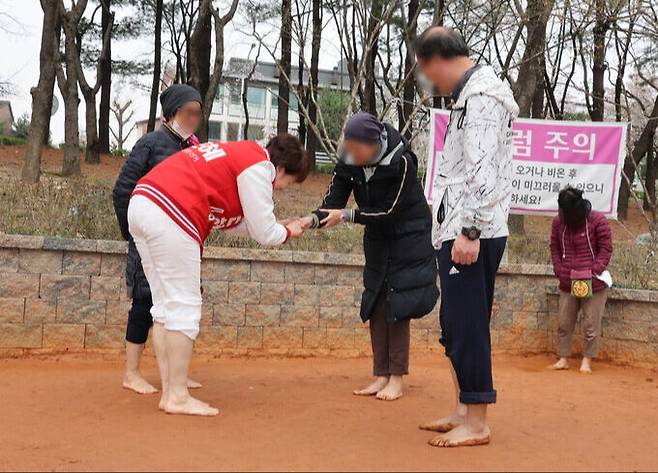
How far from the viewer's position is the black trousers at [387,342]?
15.7 ft

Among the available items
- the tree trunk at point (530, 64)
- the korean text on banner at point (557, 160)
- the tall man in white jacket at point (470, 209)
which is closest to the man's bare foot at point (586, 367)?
the korean text on banner at point (557, 160)

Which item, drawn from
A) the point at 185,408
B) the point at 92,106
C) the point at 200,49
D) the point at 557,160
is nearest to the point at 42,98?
the point at 200,49

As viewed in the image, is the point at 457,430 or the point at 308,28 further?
the point at 308,28

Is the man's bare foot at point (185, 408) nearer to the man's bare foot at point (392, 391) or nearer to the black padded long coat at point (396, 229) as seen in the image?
the man's bare foot at point (392, 391)

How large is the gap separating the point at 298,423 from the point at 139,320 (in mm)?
1233

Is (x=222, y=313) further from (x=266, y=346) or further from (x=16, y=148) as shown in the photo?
(x=16, y=148)

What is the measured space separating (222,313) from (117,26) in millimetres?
23474

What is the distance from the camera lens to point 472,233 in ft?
10.9

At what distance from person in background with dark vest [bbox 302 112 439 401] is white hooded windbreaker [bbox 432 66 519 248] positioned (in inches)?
35.2

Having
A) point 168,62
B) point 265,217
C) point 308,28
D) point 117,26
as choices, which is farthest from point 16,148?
point 265,217

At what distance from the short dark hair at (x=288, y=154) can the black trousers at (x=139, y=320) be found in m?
1.18

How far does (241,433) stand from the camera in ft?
12.1

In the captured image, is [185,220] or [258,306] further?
[258,306]

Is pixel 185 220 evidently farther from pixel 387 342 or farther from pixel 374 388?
pixel 374 388
